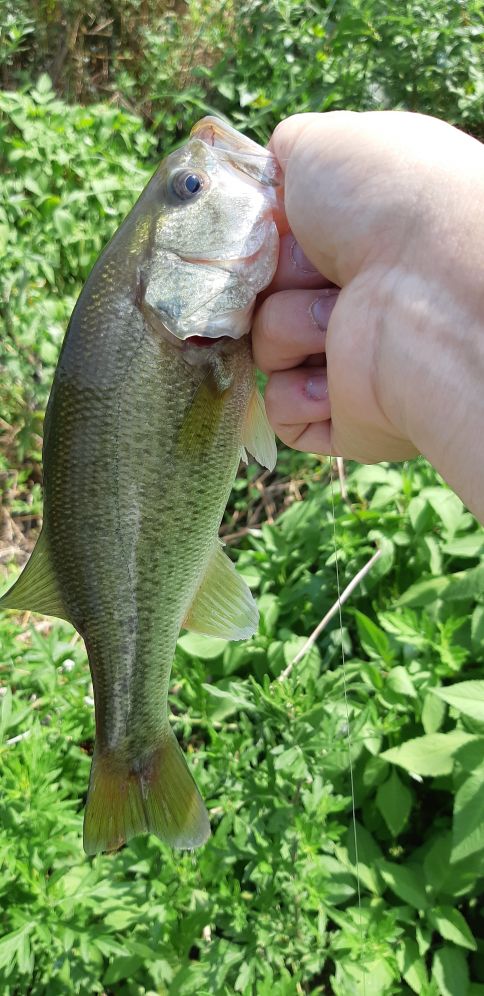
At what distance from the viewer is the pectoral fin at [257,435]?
1.71 metres

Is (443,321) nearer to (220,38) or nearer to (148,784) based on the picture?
(148,784)

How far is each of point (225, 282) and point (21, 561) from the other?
270 centimetres

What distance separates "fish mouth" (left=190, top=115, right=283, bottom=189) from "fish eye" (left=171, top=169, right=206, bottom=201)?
3.0 inches

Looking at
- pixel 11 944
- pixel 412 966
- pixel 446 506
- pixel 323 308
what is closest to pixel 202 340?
pixel 323 308

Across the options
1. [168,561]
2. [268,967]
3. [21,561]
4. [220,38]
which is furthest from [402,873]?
[220,38]

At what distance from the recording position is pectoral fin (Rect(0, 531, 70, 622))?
1.68m

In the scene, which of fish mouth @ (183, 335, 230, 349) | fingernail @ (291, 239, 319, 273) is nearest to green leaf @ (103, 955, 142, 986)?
fish mouth @ (183, 335, 230, 349)

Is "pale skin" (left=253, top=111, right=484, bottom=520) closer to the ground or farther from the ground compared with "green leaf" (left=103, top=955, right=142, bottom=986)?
A: farther from the ground

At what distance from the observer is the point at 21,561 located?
3.86 metres

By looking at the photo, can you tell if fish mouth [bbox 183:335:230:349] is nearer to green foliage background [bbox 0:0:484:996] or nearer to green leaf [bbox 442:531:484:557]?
green foliage background [bbox 0:0:484:996]

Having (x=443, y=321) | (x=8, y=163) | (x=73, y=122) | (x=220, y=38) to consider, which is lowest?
(x=8, y=163)

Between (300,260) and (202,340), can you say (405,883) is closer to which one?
(202,340)

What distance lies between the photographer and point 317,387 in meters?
1.85

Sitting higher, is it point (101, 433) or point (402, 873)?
point (101, 433)
